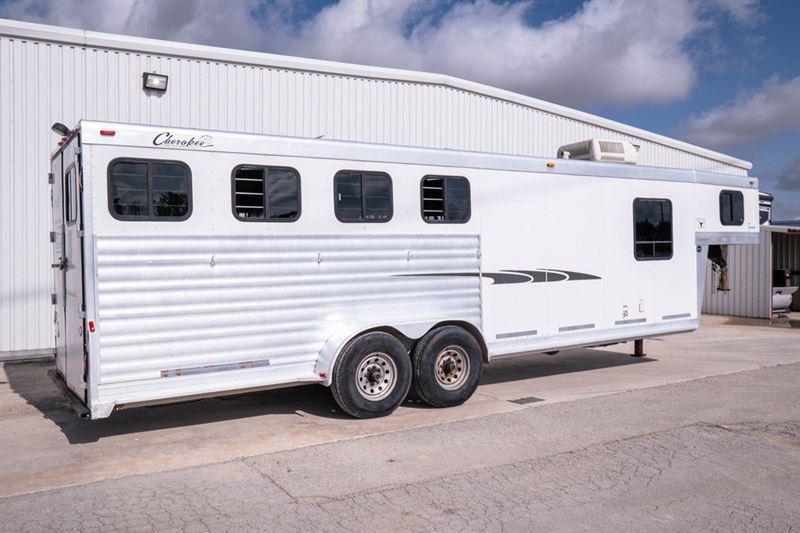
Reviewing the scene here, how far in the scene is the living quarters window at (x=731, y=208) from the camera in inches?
451

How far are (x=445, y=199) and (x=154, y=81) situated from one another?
6439mm

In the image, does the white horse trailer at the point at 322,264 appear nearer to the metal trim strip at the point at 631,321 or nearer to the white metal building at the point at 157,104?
the metal trim strip at the point at 631,321

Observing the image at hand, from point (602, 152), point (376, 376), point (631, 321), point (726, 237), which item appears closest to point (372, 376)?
point (376, 376)

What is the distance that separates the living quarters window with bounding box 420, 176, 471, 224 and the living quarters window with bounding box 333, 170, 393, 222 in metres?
0.48

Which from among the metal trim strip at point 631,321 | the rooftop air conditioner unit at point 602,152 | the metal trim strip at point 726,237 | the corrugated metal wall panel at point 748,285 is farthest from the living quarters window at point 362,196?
the corrugated metal wall panel at point 748,285

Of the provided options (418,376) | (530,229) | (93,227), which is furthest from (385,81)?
(93,227)

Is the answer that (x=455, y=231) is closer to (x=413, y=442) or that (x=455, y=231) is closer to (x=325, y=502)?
(x=413, y=442)

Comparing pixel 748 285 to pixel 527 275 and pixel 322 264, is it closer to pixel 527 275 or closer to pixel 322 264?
pixel 527 275

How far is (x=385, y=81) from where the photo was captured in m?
14.8

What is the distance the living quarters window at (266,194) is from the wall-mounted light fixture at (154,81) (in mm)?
6031

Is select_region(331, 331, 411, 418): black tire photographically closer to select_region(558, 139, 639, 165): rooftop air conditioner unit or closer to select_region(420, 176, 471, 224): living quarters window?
select_region(420, 176, 471, 224): living quarters window

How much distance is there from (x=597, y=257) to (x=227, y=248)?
5140 mm

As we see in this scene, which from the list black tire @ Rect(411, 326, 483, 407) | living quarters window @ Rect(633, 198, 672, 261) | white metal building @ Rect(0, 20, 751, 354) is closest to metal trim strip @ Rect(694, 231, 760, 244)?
living quarters window @ Rect(633, 198, 672, 261)

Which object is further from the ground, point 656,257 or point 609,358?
point 656,257
